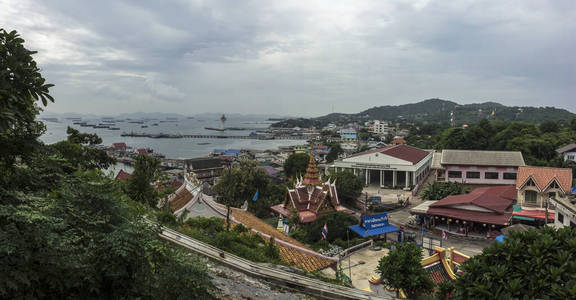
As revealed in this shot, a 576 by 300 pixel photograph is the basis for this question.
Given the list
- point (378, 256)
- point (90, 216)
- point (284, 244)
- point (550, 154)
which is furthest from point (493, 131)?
point (90, 216)

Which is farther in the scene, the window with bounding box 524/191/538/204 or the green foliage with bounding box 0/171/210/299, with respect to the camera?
the window with bounding box 524/191/538/204

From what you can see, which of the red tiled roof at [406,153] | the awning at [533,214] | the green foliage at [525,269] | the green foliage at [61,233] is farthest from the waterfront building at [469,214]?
the green foliage at [61,233]

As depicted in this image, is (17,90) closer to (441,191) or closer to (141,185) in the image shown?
(141,185)

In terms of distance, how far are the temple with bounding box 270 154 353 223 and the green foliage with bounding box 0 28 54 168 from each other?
2096 cm

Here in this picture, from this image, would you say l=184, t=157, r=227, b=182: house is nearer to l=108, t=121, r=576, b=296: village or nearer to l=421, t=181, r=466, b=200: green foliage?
l=108, t=121, r=576, b=296: village

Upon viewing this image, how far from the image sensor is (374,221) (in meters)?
22.2

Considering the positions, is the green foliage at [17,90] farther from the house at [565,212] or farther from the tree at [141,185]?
the house at [565,212]

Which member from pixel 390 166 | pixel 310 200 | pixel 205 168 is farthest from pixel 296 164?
pixel 310 200

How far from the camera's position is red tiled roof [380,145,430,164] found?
Answer: 4644 centimetres

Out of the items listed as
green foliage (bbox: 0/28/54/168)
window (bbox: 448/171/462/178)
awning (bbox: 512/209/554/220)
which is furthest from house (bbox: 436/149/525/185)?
green foliage (bbox: 0/28/54/168)

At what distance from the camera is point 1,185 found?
572 cm

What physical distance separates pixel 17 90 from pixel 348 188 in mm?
33980

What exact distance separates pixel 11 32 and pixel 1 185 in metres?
2.46

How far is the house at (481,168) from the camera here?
40750 mm
